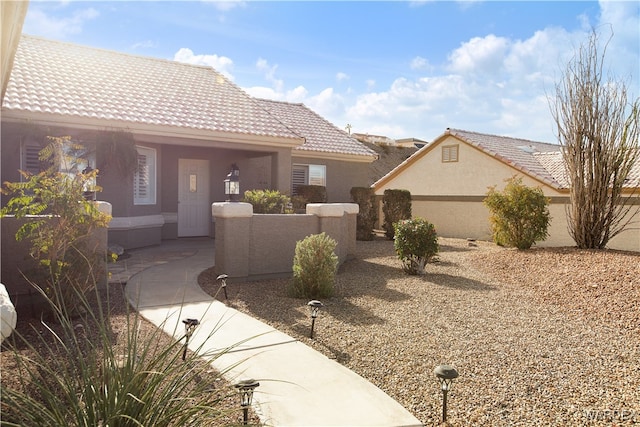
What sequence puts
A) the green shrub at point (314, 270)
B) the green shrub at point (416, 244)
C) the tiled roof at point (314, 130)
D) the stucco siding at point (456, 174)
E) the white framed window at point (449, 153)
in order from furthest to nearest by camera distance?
the white framed window at point (449, 153) < the stucco siding at point (456, 174) < the tiled roof at point (314, 130) < the green shrub at point (416, 244) < the green shrub at point (314, 270)

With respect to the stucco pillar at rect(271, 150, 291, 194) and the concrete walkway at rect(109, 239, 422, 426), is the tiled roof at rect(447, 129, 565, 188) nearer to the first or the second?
the stucco pillar at rect(271, 150, 291, 194)

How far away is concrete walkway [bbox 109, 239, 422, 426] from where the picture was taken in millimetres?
3779

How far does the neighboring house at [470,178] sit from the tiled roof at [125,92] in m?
9.44

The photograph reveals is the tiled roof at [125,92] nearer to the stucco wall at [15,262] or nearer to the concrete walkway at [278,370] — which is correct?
the stucco wall at [15,262]

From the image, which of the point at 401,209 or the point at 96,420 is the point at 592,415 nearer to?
the point at 96,420

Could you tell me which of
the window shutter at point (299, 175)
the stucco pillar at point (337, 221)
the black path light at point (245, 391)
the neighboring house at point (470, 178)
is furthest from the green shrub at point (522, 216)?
the black path light at point (245, 391)

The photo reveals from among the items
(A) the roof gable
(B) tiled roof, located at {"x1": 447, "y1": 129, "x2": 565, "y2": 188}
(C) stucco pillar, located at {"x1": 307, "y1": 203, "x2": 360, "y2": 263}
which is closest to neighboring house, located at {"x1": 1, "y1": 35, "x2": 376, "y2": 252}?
(C) stucco pillar, located at {"x1": 307, "y1": 203, "x2": 360, "y2": 263}

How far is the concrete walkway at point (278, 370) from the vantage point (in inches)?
149

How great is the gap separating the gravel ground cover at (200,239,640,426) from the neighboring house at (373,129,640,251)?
23.9 feet

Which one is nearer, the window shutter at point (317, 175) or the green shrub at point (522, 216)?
the green shrub at point (522, 216)

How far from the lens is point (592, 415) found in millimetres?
4082

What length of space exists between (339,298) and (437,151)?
14.8m

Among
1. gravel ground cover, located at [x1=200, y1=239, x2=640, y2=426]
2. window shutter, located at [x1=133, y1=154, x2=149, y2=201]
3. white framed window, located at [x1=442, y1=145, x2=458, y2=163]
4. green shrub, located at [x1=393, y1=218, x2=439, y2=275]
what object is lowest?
gravel ground cover, located at [x1=200, y1=239, x2=640, y2=426]

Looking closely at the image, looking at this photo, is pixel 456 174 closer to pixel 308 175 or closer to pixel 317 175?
pixel 317 175
